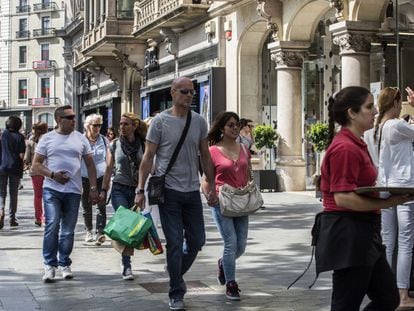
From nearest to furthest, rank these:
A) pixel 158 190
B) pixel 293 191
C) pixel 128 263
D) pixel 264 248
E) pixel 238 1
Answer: pixel 158 190 < pixel 128 263 < pixel 264 248 < pixel 293 191 < pixel 238 1

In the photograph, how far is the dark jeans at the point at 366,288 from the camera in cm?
450

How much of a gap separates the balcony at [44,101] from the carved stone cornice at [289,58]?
71.7m

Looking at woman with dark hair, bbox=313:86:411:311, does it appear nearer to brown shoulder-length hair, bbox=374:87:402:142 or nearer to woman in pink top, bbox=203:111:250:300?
brown shoulder-length hair, bbox=374:87:402:142

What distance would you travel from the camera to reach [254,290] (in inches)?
313

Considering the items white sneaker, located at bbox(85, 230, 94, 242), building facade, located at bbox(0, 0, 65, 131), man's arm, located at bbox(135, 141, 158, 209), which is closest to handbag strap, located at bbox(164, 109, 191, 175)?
man's arm, located at bbox(135, 141, 158, 209)

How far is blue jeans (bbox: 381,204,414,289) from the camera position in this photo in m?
6.77

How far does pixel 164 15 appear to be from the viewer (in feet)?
88.2

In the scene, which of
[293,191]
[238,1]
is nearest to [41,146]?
[293,191]

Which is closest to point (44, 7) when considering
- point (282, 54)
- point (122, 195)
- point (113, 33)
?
point (113, 33)

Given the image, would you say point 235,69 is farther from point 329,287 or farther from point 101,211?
point 329,287

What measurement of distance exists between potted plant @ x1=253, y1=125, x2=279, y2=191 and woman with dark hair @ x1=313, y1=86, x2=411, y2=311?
16469mm

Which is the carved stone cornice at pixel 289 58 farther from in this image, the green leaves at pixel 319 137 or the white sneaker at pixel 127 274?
the white sneaker at pixel 127 274

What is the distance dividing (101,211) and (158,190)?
14.8ft

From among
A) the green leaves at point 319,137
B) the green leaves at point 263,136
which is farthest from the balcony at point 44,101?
the green leaves at point 319,137
